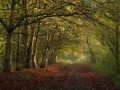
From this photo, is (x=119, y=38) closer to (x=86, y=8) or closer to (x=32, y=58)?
(x=32, y=58)

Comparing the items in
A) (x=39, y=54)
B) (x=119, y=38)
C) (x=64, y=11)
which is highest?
(x=64, y=11)

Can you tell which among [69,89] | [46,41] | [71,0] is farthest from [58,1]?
[46,41]

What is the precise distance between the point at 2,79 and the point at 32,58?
1633 centimetres

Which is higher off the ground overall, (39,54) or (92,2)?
(92,2)

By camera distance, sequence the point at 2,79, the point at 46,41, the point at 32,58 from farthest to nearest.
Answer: the point at 46,41 < the point at 32,58 < the point at 2,79

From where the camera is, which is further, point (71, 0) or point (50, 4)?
point (50, 4)

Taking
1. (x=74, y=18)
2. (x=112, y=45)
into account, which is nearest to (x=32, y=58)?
(x=112, y=45)

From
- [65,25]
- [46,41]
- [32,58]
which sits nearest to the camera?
[65,25]

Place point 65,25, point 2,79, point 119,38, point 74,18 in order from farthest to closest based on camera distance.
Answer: point 119,38, point 65,25, point 74,18, point 2,79

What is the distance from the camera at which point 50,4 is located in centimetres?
2012

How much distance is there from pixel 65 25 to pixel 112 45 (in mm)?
12401

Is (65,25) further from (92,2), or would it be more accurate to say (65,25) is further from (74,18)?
(92,2)

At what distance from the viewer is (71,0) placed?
61.2ft

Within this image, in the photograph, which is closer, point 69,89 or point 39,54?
point 69,89
